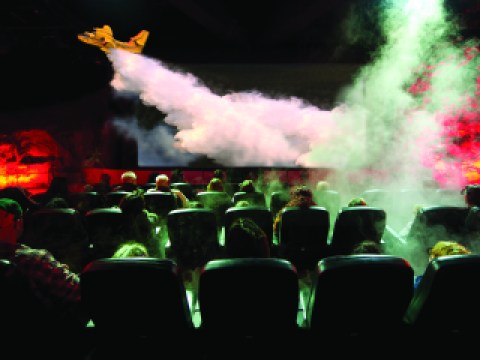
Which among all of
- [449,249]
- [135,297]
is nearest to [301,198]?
[449,249]

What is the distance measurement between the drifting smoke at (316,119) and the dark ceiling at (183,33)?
2.49 feet

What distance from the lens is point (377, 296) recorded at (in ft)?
6.16

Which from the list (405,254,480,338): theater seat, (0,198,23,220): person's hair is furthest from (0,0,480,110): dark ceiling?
(405,254,480,338): theater seat

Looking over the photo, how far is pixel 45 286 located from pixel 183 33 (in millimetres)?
8338

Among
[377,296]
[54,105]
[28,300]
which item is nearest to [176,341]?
[28,300]

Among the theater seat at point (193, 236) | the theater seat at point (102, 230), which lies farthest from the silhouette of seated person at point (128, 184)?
the theater seat at point (193, 236)

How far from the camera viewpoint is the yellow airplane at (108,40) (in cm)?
807

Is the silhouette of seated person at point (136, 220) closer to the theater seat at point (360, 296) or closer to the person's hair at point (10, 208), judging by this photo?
the person's hair at point (10, 208)

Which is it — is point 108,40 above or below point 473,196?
above

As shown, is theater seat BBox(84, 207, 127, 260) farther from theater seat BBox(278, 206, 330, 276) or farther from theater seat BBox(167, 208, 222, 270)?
theater seat BBox(278, 206, 330, 276)

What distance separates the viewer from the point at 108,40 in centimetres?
844

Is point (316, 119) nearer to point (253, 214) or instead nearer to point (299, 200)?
point (299, 200)

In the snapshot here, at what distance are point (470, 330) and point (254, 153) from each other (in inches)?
364

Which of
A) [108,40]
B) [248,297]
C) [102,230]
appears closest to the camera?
[248,297]
